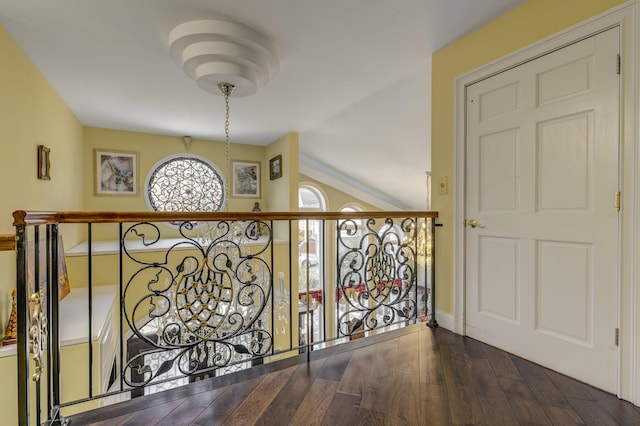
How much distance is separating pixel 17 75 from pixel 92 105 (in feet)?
4.70

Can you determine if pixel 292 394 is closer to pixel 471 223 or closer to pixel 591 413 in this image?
pixel 591 413

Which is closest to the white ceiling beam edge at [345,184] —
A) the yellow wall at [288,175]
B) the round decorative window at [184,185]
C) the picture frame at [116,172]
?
the yellow wall at [288,175]

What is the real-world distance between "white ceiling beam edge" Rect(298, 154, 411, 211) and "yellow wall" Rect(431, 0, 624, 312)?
4370mm

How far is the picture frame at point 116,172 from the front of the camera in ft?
14.9

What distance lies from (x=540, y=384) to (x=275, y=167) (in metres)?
4.51

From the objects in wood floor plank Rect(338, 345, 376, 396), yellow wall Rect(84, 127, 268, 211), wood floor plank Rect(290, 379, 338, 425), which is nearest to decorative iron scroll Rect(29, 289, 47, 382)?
wood floor plank Rect(290, 379, 338, 425)

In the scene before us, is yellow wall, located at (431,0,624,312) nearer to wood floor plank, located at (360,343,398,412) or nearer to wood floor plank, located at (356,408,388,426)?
wood floor plank, located at (360,343,398,412)

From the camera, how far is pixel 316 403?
146 centimetres

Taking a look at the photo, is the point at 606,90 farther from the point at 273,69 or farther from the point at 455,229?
the point at 273,69

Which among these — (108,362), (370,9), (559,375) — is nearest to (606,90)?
(370,9)

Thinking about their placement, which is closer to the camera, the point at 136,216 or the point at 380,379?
the point at 136,216

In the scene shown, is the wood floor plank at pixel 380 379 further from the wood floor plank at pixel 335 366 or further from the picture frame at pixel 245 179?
the picture frame at pixel 245 179

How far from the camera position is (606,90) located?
60.8 inches

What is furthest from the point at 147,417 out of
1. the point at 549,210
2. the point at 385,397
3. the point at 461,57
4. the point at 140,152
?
the point at 140,152
